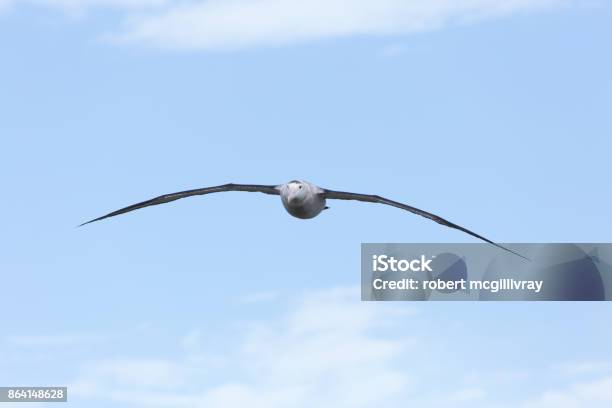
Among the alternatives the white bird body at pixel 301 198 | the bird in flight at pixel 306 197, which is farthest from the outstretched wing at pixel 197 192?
the white bird body at pixel 301 198

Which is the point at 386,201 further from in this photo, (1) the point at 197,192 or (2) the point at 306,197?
(1) the point at 197,192

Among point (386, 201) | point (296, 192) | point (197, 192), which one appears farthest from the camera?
point (197, 192)

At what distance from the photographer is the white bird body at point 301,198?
5666cm

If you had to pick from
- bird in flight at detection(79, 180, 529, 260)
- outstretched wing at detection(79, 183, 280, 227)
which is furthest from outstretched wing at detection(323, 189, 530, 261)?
outstretched wing at detection(79, 183, 280, 227)

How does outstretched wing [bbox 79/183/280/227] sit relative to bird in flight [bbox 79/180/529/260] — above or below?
above

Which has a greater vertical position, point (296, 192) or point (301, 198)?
point (296, 192)

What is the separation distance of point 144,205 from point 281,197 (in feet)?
25.9

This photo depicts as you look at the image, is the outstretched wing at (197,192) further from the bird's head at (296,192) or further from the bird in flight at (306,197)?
the bird's head at (296,192)

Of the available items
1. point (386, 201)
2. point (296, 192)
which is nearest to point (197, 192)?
point (296, 192)

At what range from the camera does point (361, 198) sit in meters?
58.4

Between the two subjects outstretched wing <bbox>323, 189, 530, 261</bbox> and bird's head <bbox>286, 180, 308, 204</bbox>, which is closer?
bird's head <bbox>286, 180, 308, 204</bbox>

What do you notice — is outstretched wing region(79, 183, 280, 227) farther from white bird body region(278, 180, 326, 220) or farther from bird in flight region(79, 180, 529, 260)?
white bird body region(278, 180, 326, 220)

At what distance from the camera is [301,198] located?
56656mm

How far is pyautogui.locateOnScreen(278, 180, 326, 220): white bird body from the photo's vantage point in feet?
186
